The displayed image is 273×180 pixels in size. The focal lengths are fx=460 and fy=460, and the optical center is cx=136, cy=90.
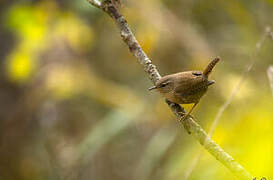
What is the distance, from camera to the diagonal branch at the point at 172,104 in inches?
53.7

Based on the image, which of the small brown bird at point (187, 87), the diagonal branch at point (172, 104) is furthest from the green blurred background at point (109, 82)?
the diagonal branch at point (172, 104)

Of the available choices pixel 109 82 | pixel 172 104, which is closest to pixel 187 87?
pixel 172 104

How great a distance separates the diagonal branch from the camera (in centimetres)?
136

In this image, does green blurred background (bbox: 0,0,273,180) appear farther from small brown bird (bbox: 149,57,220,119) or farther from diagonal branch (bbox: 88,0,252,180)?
diagonal branch (bbox: 88,0,252,180)

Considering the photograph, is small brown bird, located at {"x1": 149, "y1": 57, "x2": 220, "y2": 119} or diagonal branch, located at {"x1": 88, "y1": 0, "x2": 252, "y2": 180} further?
small brown bird, located at {"x1": 149, "y1": 57, "x2": 220, "y2": 119}

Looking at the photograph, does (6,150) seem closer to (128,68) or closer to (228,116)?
(128,68)

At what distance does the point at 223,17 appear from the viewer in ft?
18.9

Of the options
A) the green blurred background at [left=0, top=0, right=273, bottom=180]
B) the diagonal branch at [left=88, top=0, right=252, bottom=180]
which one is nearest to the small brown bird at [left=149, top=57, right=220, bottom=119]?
the diagonal branch at [left=88, top=0, right=252, bottom=180]

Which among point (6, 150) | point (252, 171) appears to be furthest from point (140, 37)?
point (252, 171)

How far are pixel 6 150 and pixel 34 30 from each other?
1.51 m

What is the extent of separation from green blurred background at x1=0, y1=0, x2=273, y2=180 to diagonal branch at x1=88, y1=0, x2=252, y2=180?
161 centimetres

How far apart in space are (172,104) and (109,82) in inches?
119

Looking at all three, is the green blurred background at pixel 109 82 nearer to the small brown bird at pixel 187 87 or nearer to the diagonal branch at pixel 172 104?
the small brown bird at pixel 187 87

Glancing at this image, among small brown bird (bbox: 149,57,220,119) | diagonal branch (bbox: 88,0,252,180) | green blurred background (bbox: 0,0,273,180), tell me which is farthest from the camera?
green blurred background (bbox: 0,0,273,180)
